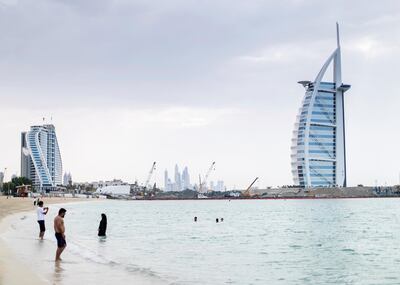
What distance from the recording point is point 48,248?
27.4m

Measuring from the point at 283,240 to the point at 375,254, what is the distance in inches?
421

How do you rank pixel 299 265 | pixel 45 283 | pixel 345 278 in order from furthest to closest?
1. pixel 299 265
2. pixel 345 278
3. pixel 45 283

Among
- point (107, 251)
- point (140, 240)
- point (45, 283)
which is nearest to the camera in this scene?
point (45, 283)

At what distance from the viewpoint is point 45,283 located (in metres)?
15.9

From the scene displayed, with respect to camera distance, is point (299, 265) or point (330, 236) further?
point (330, 236)

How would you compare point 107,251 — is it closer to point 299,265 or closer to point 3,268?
point 299,265

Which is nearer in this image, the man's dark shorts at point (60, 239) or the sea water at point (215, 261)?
the sea water at point (215, 261)

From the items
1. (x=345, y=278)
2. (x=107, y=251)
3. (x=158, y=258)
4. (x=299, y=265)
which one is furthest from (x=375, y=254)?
(x=107, y=251)

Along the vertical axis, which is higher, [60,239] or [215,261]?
[60,239]

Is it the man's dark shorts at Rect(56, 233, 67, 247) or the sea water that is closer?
the sea water

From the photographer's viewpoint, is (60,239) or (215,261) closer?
(60,239)

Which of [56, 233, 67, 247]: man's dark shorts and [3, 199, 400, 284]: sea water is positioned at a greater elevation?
[56, 233, 67, 247]: man's dark shorts

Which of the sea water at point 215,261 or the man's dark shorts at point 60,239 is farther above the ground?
the man's dark shorts at point 60,239

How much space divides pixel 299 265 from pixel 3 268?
13.8m
